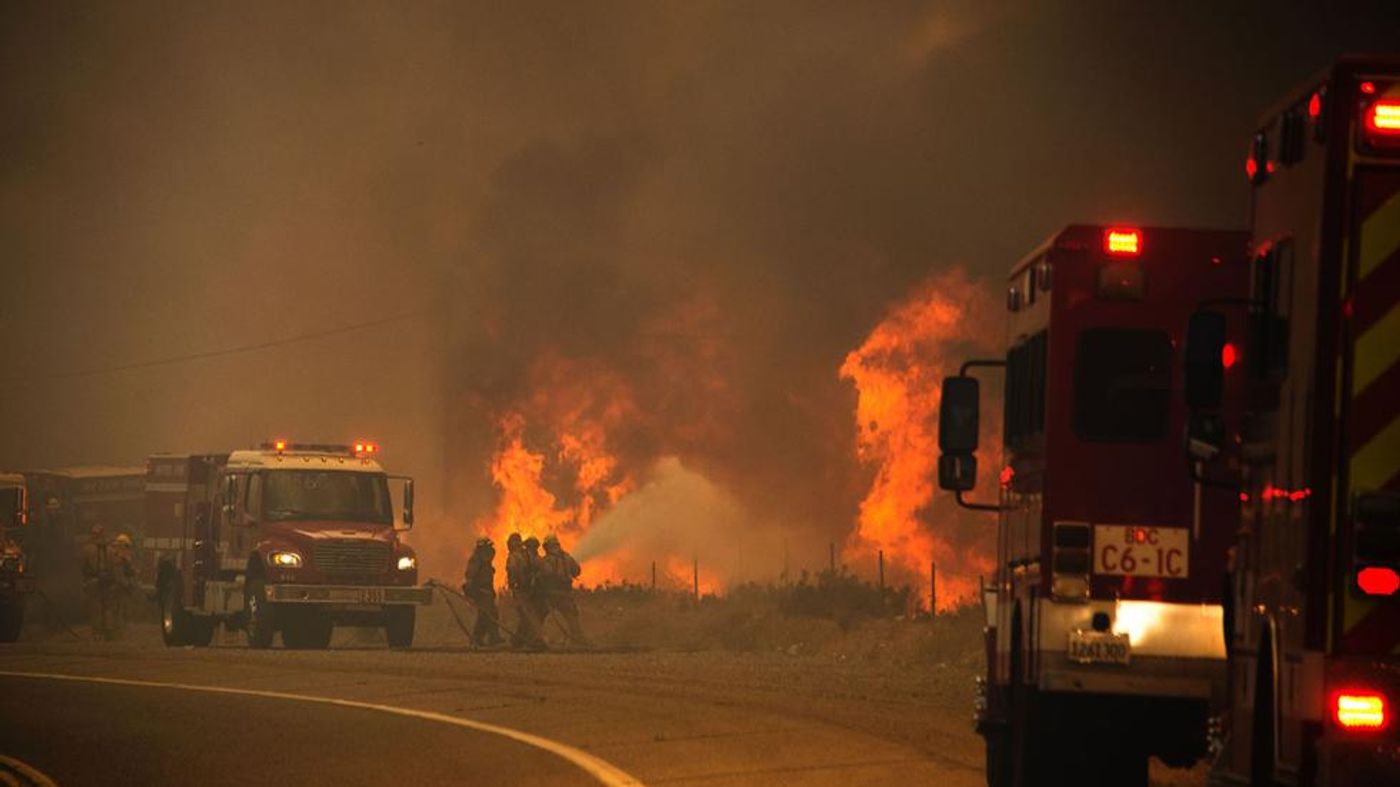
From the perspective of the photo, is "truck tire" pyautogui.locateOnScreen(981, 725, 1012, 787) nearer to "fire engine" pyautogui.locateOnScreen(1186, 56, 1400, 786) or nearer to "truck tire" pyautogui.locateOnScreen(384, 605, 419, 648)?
"fire engine" pyautogui.locateOnScreen(1186, 56, 1400, 786)

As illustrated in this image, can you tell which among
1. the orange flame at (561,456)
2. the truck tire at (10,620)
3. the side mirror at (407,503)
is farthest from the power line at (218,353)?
the side mirror at (407,503)

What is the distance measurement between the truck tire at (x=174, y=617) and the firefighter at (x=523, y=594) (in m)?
5.39

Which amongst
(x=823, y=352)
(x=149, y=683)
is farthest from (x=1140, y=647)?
(x=823, y=352)

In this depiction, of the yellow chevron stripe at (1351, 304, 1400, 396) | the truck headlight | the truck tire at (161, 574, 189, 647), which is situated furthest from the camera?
the truck tire at (161, 574, 189, 647)

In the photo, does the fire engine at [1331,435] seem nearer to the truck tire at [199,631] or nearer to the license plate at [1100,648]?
the license plate at [1100,648]

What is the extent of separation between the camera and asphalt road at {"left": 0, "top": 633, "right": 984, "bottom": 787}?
1403cm

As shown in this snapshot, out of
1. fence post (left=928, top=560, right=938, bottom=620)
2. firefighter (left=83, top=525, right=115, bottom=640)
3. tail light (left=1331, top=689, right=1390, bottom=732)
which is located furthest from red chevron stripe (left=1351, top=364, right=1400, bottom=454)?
firefighter (left=83, top=525, right=115, bottom=640)

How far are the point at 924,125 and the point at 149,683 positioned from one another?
45.8 m

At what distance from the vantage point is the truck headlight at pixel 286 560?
30.6 meters

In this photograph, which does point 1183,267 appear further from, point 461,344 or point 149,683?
point 461,344

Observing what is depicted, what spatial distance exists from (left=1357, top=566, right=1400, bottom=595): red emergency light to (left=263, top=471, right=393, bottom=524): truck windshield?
82.5 ft

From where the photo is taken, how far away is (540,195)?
244ft

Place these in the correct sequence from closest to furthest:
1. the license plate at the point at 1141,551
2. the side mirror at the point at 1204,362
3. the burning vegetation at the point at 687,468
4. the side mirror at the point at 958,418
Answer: the side mirror at the point at 1204,362
the license plate at the point at 1141,551
the side mirror at the point at 958,418
the burning vegetation at the point at 687,468

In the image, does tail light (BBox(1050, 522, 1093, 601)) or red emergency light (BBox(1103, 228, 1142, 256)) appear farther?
red emergency light (BBox(1103, 228, 1142, 256))
